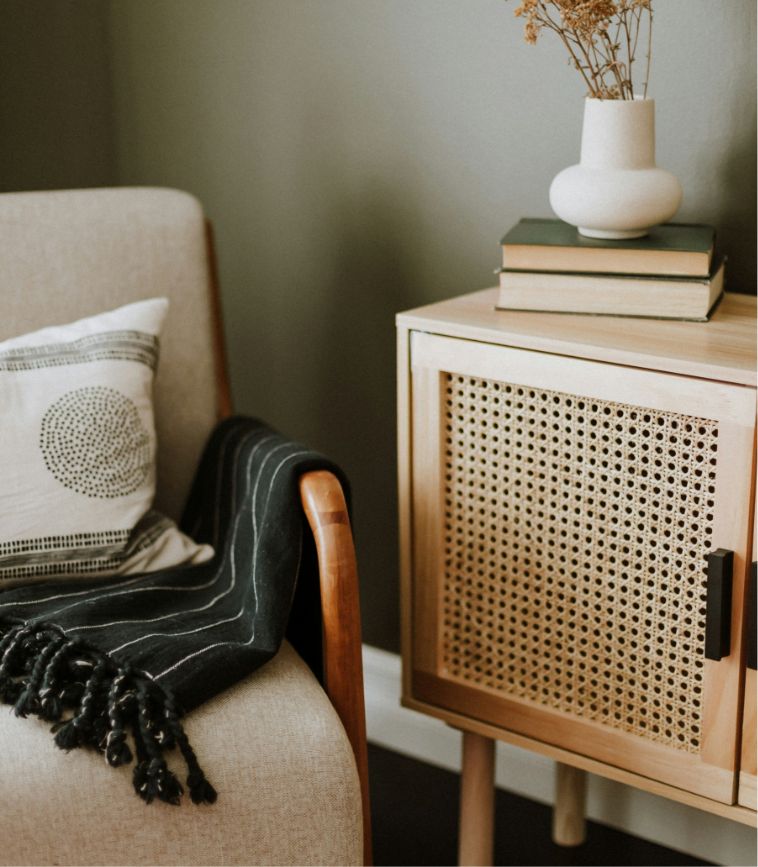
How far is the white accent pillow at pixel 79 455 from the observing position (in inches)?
49.9

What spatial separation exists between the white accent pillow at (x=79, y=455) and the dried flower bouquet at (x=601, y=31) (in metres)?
0.62

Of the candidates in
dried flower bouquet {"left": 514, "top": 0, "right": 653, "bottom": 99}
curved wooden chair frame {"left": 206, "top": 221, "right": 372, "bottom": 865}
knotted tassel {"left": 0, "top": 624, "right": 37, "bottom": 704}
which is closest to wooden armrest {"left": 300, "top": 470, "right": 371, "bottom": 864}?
curved wooden chair frame {"left": 206, "top": 221, "right": 372, "bottom": 865}

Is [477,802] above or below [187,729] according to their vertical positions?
below

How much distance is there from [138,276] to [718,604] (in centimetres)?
90

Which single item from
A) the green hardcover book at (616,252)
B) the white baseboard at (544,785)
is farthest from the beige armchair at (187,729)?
the white baseboard at (544,785)

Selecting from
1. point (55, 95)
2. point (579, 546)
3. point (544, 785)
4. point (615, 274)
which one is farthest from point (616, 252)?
point (55, 95)

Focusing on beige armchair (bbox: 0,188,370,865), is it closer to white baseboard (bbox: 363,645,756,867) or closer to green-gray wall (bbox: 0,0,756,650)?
green-gray wall (bbox: 0,0,756,650)

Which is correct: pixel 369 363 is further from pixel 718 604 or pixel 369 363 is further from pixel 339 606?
pixel 718 604

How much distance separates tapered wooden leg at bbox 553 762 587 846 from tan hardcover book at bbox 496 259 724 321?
0.70m

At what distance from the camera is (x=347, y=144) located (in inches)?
66.3

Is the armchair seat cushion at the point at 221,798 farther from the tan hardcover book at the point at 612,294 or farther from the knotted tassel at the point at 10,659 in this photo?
the tan hardcover book at the point at 612,294

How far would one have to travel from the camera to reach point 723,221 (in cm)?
137

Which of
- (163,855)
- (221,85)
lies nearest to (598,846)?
(163,855)

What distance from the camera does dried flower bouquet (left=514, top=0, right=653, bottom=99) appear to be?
120cm
